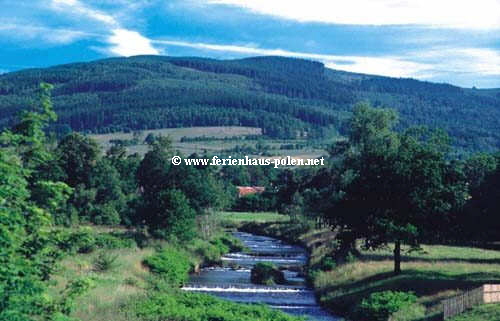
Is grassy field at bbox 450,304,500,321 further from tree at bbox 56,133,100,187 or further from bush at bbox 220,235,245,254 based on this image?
tree at bbox 56,133,100,187

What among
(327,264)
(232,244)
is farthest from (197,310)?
(232,244)

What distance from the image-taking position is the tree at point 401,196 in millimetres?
52250

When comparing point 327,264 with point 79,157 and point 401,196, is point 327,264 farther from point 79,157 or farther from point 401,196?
point 79,157

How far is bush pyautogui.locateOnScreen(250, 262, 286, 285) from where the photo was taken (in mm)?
60963

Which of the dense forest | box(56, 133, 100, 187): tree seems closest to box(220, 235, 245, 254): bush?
the dense forest

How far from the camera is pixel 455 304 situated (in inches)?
1506

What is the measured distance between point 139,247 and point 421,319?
37850mm

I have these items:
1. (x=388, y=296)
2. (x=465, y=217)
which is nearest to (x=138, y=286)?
(x=388, y=296)

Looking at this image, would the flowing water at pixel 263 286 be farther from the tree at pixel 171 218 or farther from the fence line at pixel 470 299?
the fence line at pixel 470 299

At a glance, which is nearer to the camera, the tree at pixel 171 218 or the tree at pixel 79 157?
the tree at pixel 171 218

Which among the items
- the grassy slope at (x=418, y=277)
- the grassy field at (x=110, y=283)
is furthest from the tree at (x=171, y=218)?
the grassy slope at (x=418, y=277)

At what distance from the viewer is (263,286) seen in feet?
193

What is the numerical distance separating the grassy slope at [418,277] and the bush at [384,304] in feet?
3.40

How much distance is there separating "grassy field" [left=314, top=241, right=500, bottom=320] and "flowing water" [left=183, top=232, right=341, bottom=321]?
1941mm
